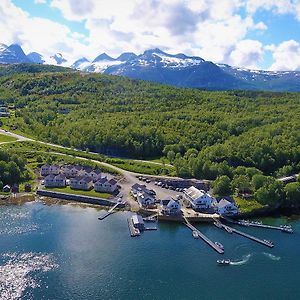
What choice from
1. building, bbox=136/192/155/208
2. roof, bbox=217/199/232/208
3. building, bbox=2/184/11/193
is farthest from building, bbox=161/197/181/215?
building, bbox=2/184/11/193

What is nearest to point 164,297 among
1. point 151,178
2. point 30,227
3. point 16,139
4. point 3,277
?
point 3,277

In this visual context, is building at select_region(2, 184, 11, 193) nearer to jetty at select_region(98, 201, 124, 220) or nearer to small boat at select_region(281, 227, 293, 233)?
jetty at select_region(98, 201, 124, 220)

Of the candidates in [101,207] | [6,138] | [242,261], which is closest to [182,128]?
[6,138]

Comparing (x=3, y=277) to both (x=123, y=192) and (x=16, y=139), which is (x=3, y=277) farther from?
(x=16, y=139)

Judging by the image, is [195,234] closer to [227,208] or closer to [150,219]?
[150,219]

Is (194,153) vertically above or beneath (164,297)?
above
